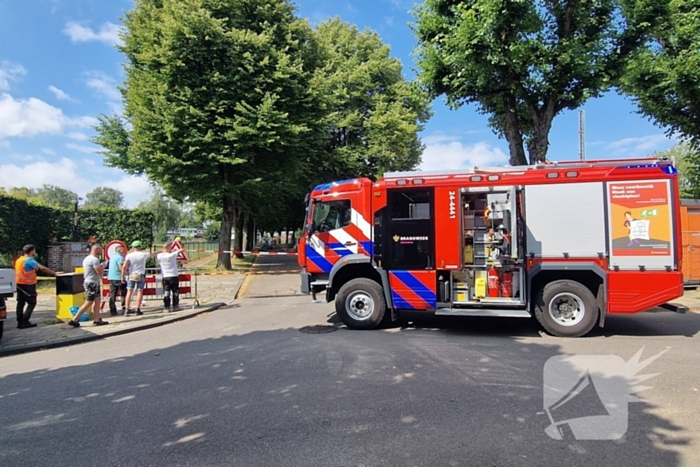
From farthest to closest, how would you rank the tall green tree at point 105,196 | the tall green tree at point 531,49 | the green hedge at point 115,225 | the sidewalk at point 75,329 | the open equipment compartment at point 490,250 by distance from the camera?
the tall green tree at point 105,196, the green hedge at point 115,225, the tall green tree at point 531,49, the sidewalk at point 75,329, the open equipment compartment at point 490,250

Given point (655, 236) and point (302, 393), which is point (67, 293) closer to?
point (302, 393)

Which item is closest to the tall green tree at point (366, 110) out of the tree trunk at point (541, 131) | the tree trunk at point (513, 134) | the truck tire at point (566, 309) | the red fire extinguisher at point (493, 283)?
the tree trunk at point (513, 134)

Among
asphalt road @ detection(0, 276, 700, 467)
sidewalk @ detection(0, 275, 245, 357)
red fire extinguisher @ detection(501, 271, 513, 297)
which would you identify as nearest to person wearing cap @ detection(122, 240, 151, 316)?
sidewalk @ detection(0, 275, 245, 357)

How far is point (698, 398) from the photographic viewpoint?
4.30 m

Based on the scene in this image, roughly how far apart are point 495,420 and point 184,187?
17.9 meters

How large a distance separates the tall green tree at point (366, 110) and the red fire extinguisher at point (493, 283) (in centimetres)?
1837

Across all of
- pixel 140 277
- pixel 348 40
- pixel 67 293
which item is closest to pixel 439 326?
pixel 140 277

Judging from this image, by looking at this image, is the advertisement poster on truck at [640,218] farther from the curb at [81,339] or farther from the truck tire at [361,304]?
the curb at [81,339]

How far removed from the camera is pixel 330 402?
4320mm

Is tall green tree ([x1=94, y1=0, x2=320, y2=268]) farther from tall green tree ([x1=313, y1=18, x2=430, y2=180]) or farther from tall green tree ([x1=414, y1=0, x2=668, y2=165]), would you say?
tall green tree ([x1=414, y1=0, x2=668, y2=165])

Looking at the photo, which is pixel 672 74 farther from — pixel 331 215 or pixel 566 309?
pixel 331 215

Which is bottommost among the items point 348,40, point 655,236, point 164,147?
point 655,236

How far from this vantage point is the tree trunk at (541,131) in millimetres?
13219

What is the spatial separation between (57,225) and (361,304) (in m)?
18.7
